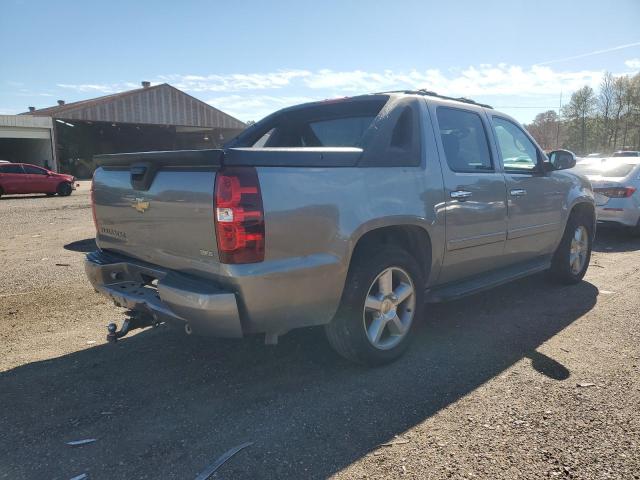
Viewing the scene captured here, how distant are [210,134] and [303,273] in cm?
4434

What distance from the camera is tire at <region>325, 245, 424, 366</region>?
3.34 metres

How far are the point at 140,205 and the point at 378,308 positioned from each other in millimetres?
1762

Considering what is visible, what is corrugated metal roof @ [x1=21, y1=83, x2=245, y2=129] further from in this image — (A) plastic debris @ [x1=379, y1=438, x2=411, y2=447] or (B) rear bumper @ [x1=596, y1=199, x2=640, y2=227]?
(A) plastic debris @ [x1=379, y1=438, x2=411, y2=447]

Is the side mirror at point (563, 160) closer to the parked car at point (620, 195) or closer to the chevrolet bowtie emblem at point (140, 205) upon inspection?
the chevrolet bowtie emblem at point (140, 205)

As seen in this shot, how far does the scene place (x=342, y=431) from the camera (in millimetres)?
2791

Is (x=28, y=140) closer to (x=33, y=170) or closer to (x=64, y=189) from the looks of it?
(x=33, y=170)

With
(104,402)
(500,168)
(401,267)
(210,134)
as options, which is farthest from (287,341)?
(210,134)

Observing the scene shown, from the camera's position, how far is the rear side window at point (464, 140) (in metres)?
4.09

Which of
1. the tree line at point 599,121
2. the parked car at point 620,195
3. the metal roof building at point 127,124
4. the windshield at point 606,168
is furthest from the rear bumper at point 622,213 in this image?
the tree line at point 599,121

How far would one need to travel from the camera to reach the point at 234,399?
3178mm

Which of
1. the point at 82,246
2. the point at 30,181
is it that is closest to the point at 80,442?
the point at 82,246

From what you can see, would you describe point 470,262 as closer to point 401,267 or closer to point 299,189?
point 401,267

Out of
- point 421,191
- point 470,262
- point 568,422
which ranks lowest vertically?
point 568,422

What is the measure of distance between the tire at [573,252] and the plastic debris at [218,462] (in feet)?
14.5
